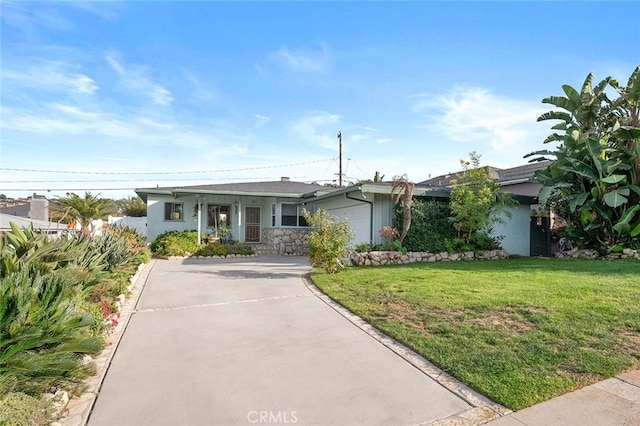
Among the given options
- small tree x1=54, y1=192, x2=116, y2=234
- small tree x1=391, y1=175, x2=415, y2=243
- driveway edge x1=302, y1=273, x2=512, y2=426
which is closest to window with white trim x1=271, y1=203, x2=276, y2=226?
small tree x1=391, y1=175, x2=415, y2=243

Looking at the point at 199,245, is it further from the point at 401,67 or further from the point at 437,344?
the point at 437,344

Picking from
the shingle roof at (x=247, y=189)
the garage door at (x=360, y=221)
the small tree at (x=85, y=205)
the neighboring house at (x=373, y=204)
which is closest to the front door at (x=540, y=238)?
the neighboring house at (x=373, y=204)

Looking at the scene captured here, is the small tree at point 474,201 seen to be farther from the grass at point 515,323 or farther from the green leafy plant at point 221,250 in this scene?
the green leafy plant at point 221,250

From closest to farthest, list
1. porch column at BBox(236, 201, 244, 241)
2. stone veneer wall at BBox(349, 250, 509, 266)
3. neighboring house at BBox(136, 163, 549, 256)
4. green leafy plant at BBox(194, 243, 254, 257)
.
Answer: stone veneer wall at BBox(349, 250, 509, 266)
green leafy plant at BBox(194, 243, 254, 257)
neighboring house at BBox(136, 163, 549, 256)
porch column at BBox(236, 201, 244, 241)

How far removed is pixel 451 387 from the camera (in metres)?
3.52

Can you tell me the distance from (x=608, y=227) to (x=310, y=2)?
1132 cm

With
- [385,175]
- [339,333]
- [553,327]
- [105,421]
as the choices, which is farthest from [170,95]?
[385,175]

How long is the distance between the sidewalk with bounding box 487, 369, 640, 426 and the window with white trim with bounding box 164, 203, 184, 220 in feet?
61.6

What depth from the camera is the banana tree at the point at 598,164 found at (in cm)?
1100

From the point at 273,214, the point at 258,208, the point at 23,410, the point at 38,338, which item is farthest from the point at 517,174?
the point at 23,410

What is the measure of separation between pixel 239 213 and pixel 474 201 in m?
Result: 11.7

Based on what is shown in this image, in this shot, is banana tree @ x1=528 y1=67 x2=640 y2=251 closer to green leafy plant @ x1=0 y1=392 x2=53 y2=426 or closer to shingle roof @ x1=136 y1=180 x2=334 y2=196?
shingle roof @ x1=136 y1=180 x2=334 y2=196

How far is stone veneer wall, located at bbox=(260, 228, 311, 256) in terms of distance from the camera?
61.3ft

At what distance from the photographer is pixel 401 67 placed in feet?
33.6
